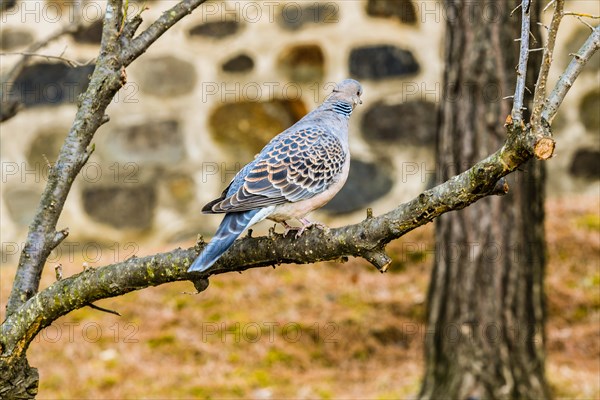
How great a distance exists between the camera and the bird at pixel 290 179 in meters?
3.50

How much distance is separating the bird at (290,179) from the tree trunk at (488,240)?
113 centimetres

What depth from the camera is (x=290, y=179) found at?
3.76m

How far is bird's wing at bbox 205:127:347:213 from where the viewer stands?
3.57 metres

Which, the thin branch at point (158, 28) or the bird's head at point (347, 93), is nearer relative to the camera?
the thin branch at point (158, 28)

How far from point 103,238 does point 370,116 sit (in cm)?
270

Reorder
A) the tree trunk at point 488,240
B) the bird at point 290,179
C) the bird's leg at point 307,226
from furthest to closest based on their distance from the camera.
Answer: the tree trunk at point 488,240 → the bird at point 290,179 → the bird's leg at point 307,226

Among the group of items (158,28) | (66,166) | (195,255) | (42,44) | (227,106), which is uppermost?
(227,106)

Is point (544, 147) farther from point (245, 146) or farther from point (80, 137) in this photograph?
point (245, 146)

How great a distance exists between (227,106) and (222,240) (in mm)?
4622

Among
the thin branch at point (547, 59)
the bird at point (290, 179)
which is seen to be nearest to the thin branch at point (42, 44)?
the bird at point (290, 179)

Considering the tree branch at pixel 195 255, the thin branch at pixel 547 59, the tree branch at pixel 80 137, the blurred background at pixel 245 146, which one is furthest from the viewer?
the blurred background at pixel 245 146

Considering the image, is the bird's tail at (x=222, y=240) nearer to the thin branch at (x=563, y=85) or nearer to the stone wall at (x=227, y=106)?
the thin branch at (x=563, y=85)

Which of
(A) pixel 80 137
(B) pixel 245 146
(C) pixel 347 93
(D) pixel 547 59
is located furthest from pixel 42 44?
(B) pixel 245 146

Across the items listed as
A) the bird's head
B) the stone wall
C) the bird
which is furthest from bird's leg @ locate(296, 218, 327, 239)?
the stone wall
